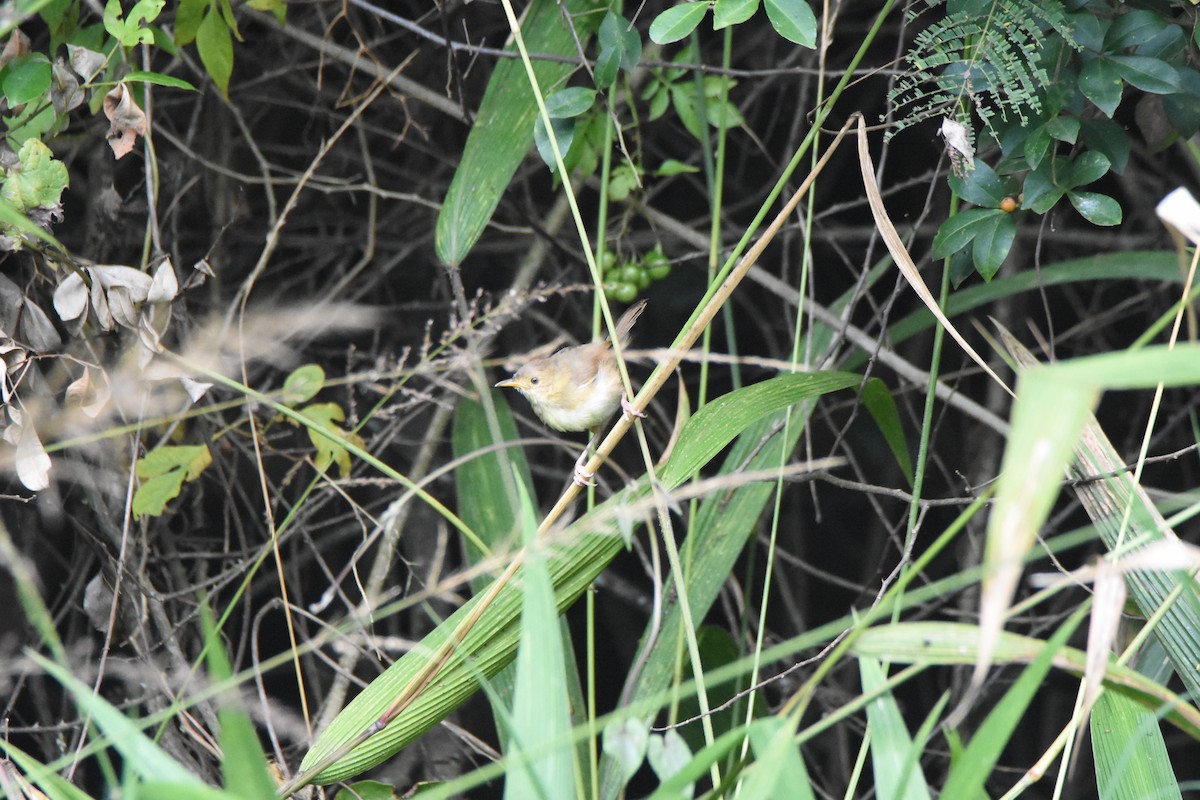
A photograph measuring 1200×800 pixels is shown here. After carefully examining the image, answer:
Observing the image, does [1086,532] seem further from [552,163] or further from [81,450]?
[81,450]

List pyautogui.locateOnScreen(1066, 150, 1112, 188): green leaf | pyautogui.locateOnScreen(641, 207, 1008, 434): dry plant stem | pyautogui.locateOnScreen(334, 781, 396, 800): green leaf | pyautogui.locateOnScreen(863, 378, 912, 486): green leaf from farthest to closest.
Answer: pyautogui.locateOnScreen(641, 207, 1008, 434): dry plant stem
pyautogui.locateOnScreen(863, 378, 912, 486): green leaf
pyautogui.locateOnScreen(334, 781, 396, 800): green leaf
pyautogui.locateOnScreen(1066, 150, 1112, 188): green leaf

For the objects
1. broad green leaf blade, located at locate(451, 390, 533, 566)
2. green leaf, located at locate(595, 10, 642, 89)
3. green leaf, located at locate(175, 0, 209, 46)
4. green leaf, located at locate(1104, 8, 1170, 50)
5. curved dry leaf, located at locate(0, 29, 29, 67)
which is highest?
curved dry leaf, located at locate(0, 29, 29, 67)

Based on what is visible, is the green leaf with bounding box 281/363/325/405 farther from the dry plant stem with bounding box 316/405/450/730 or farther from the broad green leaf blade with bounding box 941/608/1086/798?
the broad green leaf blade with bounding box 941/608/1086/798

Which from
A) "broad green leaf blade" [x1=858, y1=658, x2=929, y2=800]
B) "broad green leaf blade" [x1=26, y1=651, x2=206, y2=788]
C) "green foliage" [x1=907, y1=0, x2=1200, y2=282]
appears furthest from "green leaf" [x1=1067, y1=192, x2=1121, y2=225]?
"broad green leaf blade" [x1=26, y1=651, x2=206, y2=788]

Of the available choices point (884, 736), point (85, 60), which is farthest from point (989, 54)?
point (85, 60)

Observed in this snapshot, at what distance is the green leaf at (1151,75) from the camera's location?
122 cm

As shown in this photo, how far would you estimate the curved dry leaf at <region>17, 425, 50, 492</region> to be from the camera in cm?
134

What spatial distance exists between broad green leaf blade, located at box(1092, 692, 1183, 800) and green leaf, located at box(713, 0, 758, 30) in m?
0.85

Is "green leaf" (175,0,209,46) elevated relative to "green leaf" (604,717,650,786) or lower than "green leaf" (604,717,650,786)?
elevated

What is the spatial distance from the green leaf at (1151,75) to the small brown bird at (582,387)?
826 mm

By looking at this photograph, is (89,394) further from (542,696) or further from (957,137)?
(957,137)

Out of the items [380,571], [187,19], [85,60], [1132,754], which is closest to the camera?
[1132,754]

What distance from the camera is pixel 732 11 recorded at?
3.89 feet

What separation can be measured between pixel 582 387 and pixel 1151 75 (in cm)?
99
